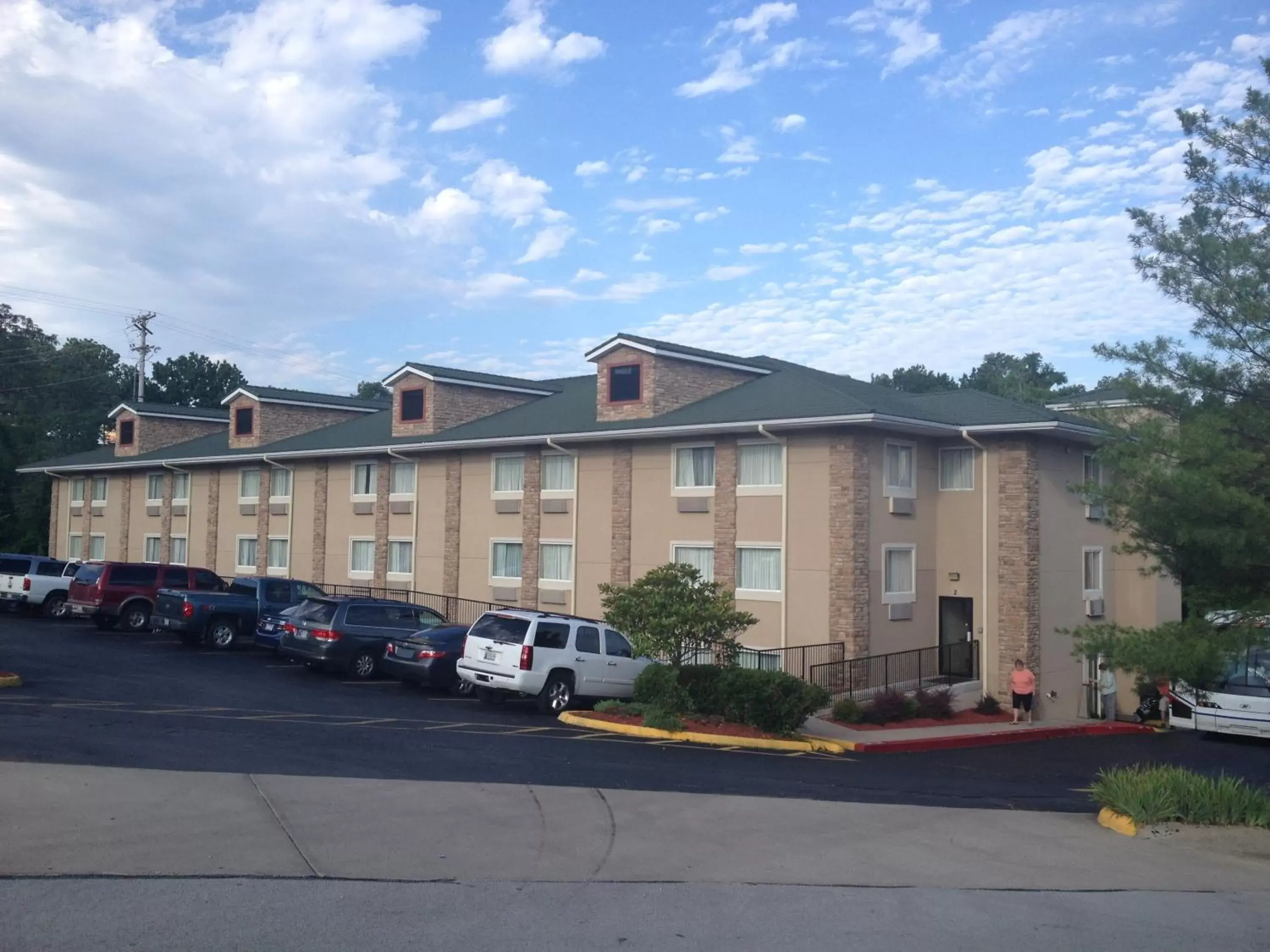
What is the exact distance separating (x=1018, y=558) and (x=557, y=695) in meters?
11.6

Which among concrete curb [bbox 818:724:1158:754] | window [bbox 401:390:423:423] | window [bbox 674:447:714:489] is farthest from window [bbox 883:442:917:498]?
window [bbox 401:390:423:423]

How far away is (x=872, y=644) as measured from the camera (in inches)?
1009

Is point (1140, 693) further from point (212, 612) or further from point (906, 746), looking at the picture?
point (212, 612)

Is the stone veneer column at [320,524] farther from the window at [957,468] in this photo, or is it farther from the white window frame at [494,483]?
the window at [957,468]

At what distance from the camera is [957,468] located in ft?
91.1

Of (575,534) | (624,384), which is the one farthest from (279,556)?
(624,384)

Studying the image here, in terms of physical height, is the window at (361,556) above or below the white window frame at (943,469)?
below

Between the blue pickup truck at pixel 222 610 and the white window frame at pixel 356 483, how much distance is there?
655cm

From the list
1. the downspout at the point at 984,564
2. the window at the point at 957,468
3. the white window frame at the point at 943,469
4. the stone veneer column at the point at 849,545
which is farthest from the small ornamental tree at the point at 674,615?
the window at the point at 957,468

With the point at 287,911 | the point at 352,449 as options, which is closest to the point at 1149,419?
the point at 287,911

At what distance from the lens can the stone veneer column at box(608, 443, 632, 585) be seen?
28.9 m

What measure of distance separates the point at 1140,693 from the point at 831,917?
2470 cm

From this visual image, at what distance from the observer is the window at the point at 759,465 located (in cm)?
2633

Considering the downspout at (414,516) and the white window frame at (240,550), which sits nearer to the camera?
the downspout at (414,516)
